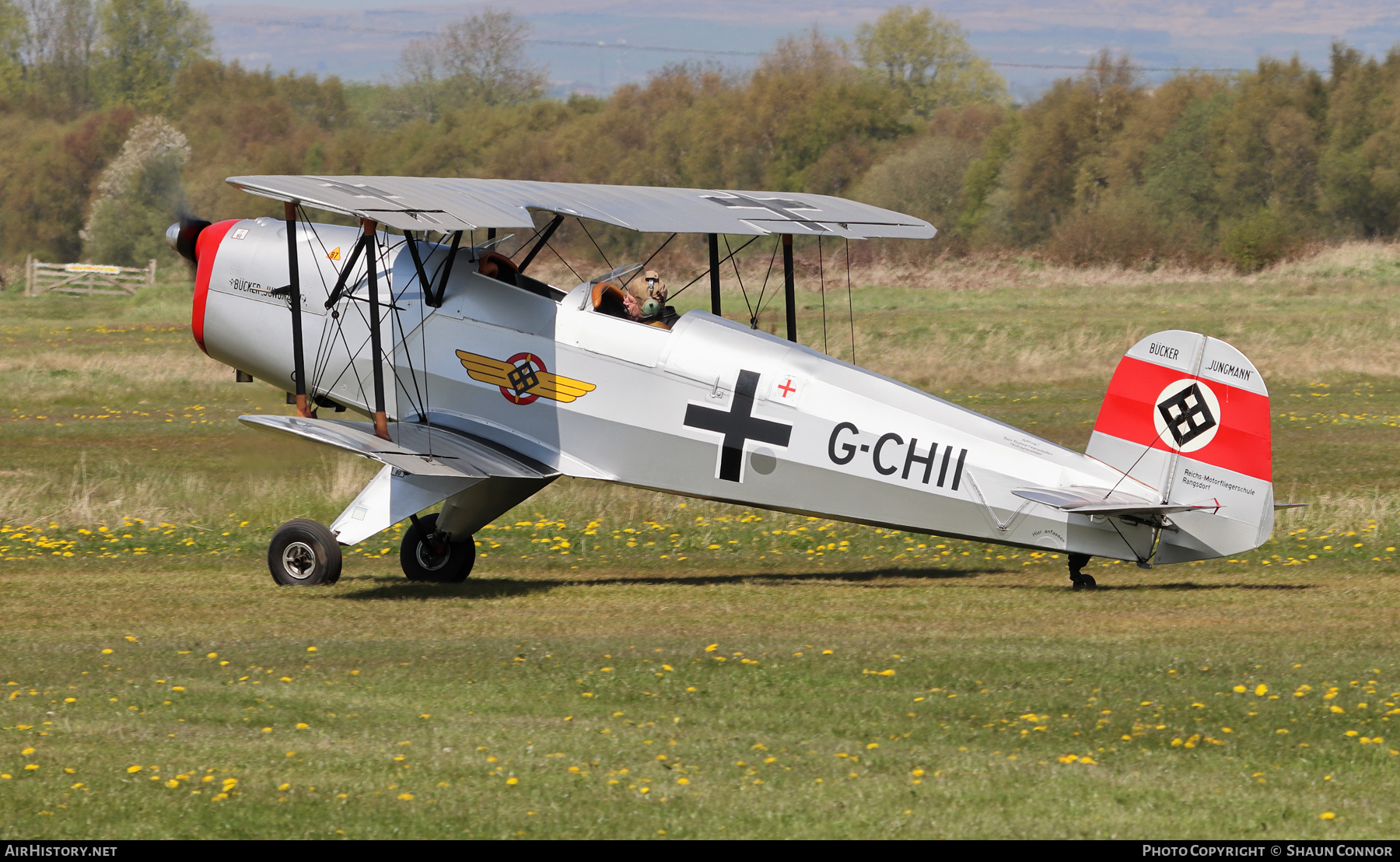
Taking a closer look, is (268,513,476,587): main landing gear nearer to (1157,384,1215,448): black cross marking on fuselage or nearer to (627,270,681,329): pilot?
(627,270,681,329): pilot

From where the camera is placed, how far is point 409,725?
23.8 ft

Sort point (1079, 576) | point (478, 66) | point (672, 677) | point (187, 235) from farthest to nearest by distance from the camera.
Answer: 1. point (478, 66)
2. point (187, 235)
3. point (1079, 576)
4. point (672, 677)

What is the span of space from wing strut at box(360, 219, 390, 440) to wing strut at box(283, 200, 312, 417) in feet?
1.64

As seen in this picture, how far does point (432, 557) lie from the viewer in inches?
470

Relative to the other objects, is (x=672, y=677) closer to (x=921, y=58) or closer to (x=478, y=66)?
(x=921, y=58)

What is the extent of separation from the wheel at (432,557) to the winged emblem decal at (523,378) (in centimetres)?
128

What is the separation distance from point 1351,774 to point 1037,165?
179 ft

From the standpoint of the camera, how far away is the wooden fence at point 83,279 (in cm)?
5031

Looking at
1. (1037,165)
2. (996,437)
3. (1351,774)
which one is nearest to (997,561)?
(996,437)

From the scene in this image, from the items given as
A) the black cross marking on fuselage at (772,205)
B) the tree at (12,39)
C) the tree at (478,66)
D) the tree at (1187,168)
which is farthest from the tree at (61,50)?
the black cross marking on fuselage at (772,205)

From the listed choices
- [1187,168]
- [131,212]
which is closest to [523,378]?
[1187,168]

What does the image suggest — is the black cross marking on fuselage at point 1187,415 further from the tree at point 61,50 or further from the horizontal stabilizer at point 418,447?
the tree at point 61,50

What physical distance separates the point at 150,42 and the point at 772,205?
8442 cm

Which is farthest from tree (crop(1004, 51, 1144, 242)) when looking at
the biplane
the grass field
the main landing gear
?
the main landing gear
